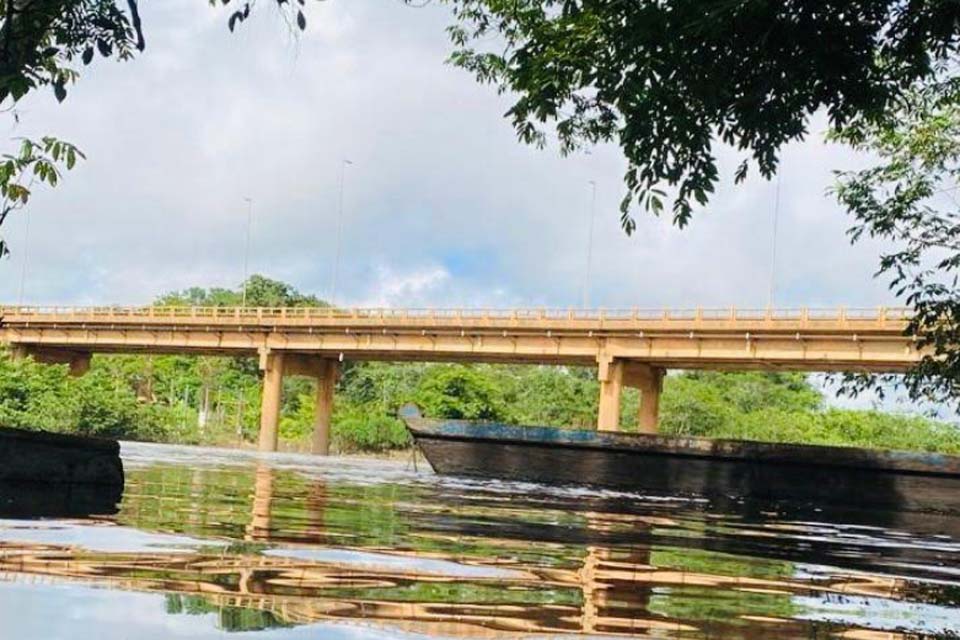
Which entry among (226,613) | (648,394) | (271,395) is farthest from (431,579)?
(271,395)

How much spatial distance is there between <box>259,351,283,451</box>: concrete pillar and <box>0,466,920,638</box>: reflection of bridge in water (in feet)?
182

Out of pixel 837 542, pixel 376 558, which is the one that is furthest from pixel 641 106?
pixel 837 542

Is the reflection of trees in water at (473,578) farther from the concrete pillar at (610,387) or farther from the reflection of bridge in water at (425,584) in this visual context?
the concrete pillar at (610,387)

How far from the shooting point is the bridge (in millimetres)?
44750

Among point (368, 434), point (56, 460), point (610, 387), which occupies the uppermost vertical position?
point (610, 387)

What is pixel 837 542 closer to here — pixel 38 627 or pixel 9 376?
pixel 38 627

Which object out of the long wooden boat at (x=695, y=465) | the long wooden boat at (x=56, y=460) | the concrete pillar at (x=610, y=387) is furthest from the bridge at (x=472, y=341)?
the long wooden boat at (x=56, y=460)

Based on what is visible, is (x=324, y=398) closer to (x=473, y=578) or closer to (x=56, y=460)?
(x=56, y=460)

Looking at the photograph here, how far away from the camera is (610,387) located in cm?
5131

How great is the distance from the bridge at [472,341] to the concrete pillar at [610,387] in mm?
52

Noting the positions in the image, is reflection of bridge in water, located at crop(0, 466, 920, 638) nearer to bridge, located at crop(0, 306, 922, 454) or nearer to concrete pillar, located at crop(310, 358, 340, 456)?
bridge, located at crop(0, 306, 922, 454)

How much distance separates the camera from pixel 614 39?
560cm

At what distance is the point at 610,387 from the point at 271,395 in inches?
765

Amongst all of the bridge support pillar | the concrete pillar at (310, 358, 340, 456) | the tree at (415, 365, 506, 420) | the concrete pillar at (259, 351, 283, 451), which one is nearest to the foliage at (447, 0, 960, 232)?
the bridge support pillar
